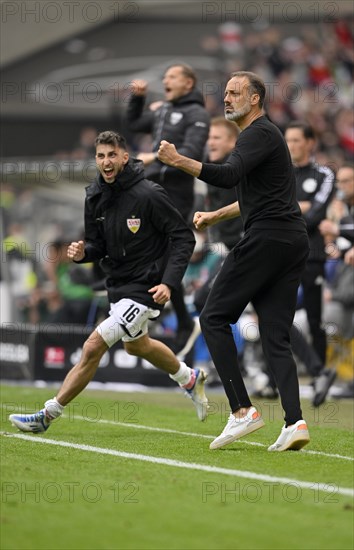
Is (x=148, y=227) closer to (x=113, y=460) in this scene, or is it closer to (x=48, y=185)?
(x=113, y=460)

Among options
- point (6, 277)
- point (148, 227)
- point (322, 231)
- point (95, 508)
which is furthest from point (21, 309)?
point (95, 508)

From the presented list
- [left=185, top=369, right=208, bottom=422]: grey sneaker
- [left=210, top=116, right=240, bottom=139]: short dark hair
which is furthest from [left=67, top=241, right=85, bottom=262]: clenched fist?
[left=210, top=116, right=240, bottom=139]: short dark hair

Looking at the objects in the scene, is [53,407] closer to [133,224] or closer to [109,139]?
[133,224]

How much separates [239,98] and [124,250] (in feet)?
5.41

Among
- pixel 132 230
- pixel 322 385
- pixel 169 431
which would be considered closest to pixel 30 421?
pixel 169 431

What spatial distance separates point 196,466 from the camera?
657 cm

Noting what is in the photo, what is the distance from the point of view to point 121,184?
8.23 meters

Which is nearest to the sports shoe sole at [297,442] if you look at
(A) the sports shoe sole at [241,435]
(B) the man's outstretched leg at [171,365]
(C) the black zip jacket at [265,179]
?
(A) the sports shoe sole at [241,435]

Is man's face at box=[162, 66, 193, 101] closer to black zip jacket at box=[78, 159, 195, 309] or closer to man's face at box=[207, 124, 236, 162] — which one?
man's face at box=[207, 124, 236, 162]

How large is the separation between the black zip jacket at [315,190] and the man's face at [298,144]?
3.4 inches

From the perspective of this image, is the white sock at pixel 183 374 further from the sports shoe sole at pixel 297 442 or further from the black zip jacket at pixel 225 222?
the black zip jacket at pixel 225 222

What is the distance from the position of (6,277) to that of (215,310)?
324 inches

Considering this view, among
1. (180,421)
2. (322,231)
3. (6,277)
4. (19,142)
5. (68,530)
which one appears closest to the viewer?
(68,530)

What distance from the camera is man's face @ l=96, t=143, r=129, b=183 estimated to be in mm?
8062
